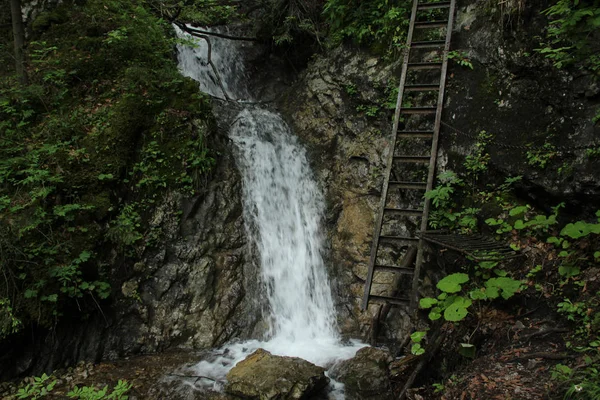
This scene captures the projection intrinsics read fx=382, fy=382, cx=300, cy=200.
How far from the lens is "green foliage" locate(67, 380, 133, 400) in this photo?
14.0 feet

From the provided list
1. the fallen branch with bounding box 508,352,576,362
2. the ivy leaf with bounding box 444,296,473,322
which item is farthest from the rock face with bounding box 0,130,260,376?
the fallen branch with bounding box 508,352,576,362

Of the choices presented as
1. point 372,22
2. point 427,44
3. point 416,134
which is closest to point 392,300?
point 416,134

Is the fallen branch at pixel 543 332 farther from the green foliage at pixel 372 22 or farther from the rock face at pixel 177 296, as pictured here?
the green foliage at pixel 372 22

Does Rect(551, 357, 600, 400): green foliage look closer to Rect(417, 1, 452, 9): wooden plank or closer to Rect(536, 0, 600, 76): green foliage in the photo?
Rect(536, 0, 600, 76): green foliage

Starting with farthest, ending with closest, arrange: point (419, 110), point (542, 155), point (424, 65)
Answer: point (424, 65), point (419, 110), point (542, 155)

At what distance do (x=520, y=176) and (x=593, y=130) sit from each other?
35.9 inches

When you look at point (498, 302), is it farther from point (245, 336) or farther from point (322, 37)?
point (322, 37)

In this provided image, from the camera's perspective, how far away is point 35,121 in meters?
6.35

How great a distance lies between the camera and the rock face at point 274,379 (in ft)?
14.1

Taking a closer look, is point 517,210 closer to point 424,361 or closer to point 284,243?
point 424,361

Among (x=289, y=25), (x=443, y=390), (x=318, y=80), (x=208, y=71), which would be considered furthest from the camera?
(x=208, y=71)

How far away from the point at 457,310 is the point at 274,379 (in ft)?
7.17

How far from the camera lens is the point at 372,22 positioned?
7738 mm

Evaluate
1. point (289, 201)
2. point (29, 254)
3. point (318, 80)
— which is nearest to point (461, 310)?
point (289, 201)
